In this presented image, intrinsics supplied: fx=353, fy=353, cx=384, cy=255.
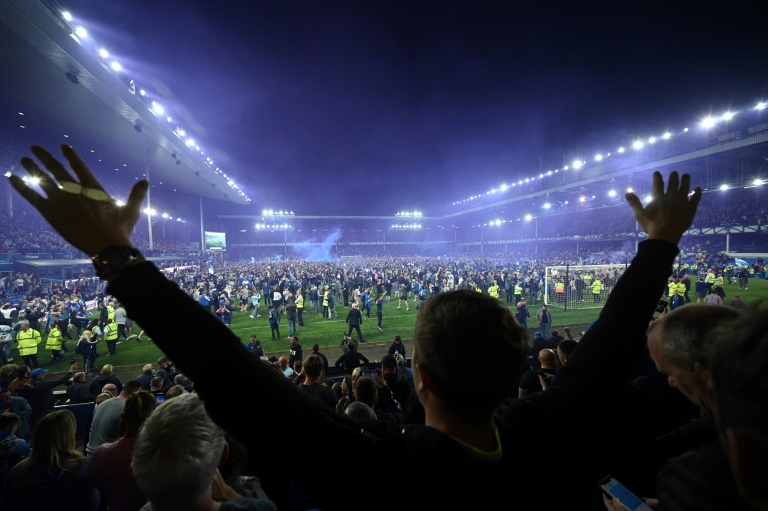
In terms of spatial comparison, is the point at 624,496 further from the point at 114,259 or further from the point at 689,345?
the point at 114,259

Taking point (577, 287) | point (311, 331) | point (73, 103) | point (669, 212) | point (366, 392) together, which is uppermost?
point (73, 103)

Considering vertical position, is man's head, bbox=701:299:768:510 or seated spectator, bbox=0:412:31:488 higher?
man's head, bbox=701:299:768:510

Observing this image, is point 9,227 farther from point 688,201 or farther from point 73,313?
point 688,201

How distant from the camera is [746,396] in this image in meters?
0.63

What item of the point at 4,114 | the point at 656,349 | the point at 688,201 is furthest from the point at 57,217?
the point at 4,114

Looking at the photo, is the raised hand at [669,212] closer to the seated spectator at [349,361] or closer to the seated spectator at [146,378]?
the seated spectator at [349,361]

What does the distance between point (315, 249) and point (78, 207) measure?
3100 inches

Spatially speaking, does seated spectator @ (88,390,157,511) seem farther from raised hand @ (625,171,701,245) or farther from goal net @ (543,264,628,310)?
goal net @ (543,264,628,310)

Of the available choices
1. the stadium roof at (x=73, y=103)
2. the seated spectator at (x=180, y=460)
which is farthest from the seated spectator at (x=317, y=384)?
the stadium roof at (x=73, y=103)

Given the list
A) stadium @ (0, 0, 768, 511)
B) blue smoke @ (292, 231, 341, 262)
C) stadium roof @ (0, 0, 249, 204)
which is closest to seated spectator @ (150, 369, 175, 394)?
stadium @ (0, 0, 768, 511)

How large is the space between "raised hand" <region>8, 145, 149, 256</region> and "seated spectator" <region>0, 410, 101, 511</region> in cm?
310

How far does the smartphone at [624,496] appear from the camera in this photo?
5.51ft

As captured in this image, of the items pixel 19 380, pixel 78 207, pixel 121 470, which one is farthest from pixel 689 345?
pixel 19 380

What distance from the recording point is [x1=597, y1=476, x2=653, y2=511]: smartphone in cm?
168
